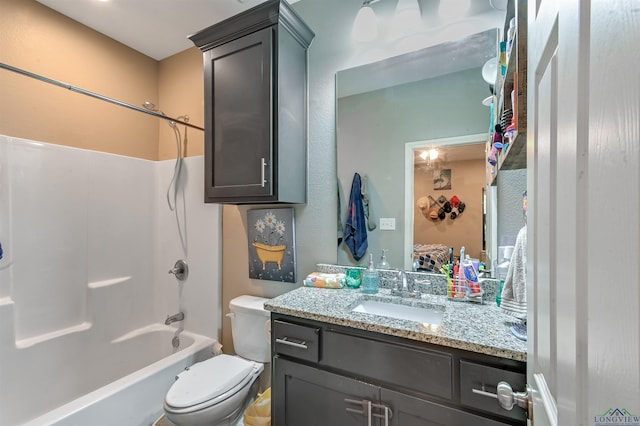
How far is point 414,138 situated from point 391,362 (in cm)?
112

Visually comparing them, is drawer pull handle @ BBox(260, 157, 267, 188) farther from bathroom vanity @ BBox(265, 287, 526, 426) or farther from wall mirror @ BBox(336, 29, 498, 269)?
bathroom vanity @ BBox(265, 287, 526, 426)

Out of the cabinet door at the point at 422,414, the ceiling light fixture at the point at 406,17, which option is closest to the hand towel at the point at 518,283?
the cabinet door at the point at 422,414

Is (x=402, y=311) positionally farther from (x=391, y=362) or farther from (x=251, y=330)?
(x=251, y=330)

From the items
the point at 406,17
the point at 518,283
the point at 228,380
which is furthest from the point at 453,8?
the point at 228,380

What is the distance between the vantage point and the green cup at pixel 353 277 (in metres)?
1.58

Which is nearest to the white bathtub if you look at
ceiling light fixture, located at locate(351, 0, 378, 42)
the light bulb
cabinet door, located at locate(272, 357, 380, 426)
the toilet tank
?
the toilet tank

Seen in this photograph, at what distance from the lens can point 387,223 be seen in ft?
5.28

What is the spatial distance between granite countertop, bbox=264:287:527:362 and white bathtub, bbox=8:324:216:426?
36.9 inches

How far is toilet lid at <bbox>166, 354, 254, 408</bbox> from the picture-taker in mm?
1355

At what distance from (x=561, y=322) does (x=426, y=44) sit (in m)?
1.54

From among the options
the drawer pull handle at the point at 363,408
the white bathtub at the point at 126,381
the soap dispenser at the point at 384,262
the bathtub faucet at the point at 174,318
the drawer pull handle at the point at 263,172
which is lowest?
the white bathtub at the point at 126,381

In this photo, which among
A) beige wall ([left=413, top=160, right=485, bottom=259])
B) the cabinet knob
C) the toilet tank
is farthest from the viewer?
the toilet tank

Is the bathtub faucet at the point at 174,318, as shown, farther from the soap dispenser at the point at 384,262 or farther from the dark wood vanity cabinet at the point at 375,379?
the soap dispenser at the point at 384,262

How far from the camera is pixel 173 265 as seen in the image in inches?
92.5
